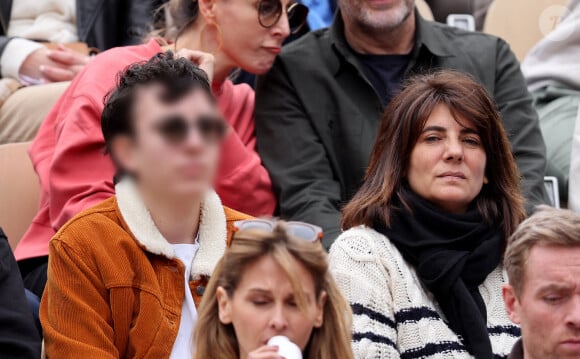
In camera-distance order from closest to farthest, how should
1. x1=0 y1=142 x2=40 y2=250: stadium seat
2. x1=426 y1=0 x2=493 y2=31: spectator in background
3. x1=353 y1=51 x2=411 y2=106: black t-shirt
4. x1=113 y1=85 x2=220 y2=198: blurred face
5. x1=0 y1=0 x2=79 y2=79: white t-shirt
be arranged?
x1=113 y1=85 x2=220 y2=198: blurred face < x1=0 y1=142 x2=40 y2=250: stadium seat < x1=353 y1=51 x2=411 y2=106: black t-shirt < x1=0 y1=0 x2=79 y2=79: white t-shirt < x1=426 y1=0 x2=493 y2=31: spectator in background

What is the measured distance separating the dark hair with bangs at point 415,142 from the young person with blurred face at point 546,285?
564 mm

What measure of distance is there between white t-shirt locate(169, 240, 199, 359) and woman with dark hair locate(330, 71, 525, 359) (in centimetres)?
43

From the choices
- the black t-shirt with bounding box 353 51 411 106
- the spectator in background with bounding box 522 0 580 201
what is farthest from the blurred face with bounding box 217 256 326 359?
the spectator in background with bounding box 522 0 580 201

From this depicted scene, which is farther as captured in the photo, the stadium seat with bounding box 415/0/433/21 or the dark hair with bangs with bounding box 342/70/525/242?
the stadium seat with bounding box 415/0/433/21

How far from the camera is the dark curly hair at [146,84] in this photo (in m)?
1.81

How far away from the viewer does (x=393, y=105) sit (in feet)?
10.1

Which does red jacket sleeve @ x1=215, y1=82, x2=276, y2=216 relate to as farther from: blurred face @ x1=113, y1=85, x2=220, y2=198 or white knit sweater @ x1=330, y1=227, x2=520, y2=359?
blurred face @ x1=113, y1=85, x2=220, y2=198

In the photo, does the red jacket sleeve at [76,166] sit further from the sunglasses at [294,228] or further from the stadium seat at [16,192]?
the sunglasses at [294,228]

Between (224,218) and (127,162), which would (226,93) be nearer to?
(224,218)

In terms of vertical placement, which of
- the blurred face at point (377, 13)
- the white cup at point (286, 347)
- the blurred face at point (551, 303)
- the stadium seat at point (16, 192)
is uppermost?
the white cup at point (286, 347)

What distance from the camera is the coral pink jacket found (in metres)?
3.17

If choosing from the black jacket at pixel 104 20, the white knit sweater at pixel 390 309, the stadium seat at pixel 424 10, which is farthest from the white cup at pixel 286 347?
the stadium seat at pixel 424 10

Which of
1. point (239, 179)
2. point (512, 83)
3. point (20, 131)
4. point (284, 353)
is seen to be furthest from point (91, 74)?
point (284, 353)

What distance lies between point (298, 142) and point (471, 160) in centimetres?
86
